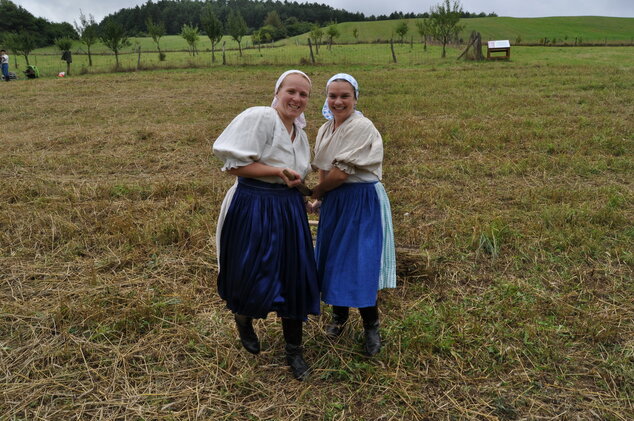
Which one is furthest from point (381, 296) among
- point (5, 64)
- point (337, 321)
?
point (5, 64)

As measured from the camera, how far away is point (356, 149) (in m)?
2.40

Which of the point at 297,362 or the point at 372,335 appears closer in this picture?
the point at 297,362

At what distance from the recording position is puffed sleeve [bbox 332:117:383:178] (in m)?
2.40

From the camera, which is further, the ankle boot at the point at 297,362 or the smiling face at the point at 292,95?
the ankle boot at the point at 297,362

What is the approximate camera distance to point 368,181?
2.54 metres

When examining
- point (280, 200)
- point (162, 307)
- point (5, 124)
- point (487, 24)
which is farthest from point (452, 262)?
point (487, 24)

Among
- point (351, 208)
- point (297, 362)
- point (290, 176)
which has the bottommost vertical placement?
point (297, 362)

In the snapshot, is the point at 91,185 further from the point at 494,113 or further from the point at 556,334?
the point at 494,113

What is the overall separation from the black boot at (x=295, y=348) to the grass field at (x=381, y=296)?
0.08 metres

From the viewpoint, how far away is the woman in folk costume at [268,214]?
7.45 ft

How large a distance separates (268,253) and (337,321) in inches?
36.9

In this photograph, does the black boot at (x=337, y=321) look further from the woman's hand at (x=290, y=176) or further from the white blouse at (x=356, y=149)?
the woman's hand at (x=290, y=176)

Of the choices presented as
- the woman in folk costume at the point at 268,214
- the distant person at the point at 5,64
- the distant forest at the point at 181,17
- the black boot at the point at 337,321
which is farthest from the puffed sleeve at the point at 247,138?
the distant forest at the point at 181,17

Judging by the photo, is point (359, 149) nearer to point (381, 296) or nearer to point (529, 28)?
point (381, 296)
